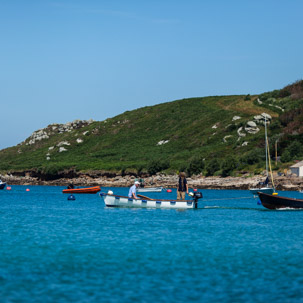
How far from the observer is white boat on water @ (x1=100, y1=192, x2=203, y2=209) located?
4609 cm

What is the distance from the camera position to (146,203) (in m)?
47.5

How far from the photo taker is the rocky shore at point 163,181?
325 ft

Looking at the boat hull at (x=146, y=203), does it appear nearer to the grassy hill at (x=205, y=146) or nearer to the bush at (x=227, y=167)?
the grassy hill at (x=205, y=146)

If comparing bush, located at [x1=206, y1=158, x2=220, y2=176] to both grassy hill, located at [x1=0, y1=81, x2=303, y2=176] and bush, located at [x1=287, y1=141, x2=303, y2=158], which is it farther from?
bush, located at [x1=287, y1=141, x2=303, y2=158]

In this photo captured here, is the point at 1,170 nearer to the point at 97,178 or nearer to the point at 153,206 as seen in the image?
the point at 97,178

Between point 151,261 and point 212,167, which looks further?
point 212,167

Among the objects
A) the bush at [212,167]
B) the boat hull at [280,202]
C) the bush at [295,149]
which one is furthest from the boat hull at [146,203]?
the bush at [212,167]

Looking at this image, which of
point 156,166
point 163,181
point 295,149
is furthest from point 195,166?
point 295,149

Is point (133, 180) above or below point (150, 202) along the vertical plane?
above

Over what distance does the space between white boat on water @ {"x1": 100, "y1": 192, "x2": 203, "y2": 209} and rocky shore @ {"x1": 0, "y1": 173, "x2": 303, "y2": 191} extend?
5338cm

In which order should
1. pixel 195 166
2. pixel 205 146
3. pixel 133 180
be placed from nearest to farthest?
pixel 195 166, pixel 133 180, pixel 205 146

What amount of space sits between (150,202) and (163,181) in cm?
7778

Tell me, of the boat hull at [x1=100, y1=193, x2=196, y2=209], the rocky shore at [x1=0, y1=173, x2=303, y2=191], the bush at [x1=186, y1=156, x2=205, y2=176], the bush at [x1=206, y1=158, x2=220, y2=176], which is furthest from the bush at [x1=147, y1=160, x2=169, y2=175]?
the boat hull at [x1=100, y1=193, x2=196, y2=209]

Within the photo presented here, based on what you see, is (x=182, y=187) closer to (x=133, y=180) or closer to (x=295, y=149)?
(x=295, y=149)
